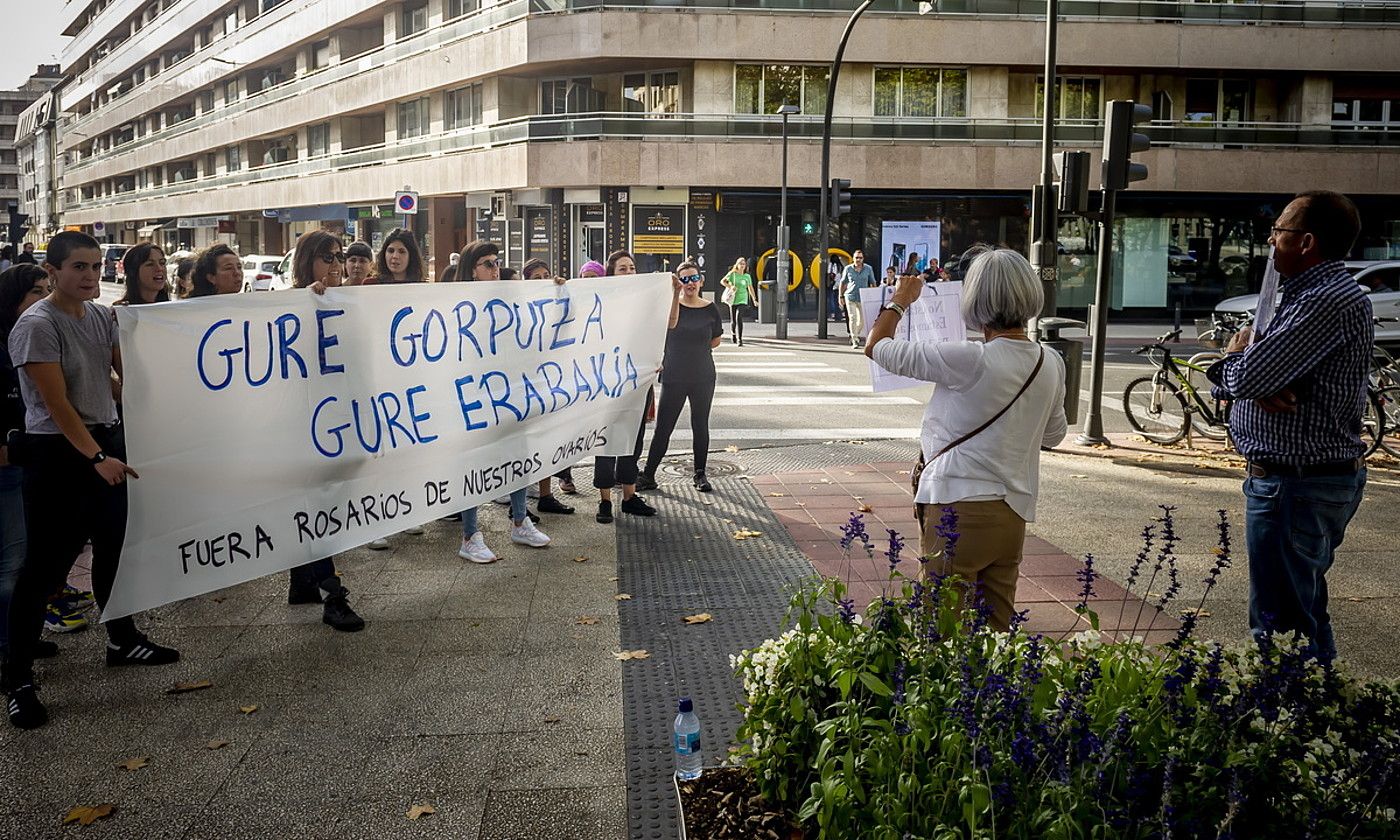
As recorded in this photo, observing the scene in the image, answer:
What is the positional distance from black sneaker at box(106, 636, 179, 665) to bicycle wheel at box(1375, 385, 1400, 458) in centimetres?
1008

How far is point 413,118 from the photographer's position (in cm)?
4509

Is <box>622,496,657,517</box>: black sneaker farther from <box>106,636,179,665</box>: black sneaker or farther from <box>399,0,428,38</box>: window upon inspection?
<box>399,0,428,38</box>: window

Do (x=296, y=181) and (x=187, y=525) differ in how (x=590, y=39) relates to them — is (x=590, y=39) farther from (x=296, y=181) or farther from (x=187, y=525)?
(x=187, y=525)

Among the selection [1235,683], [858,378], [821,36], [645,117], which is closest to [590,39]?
[645,117]

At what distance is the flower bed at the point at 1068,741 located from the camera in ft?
8.48

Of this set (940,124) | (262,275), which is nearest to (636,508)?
(940,124)

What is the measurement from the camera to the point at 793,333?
28.9 meters

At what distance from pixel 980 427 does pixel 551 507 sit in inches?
200

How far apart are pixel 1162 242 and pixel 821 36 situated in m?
11.4

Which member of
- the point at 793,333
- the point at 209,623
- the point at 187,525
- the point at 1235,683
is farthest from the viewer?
the point at 793,333

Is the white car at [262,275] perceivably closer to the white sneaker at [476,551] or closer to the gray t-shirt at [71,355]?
the white sneaker at [476,551]

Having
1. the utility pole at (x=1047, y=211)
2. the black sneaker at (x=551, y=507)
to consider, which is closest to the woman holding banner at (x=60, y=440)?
the black sneaker at (x=551, y=507)

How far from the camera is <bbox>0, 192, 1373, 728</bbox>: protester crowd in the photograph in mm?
4160

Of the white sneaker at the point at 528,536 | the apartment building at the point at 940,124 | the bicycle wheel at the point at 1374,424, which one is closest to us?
the white sneaker at the point at 528,536
